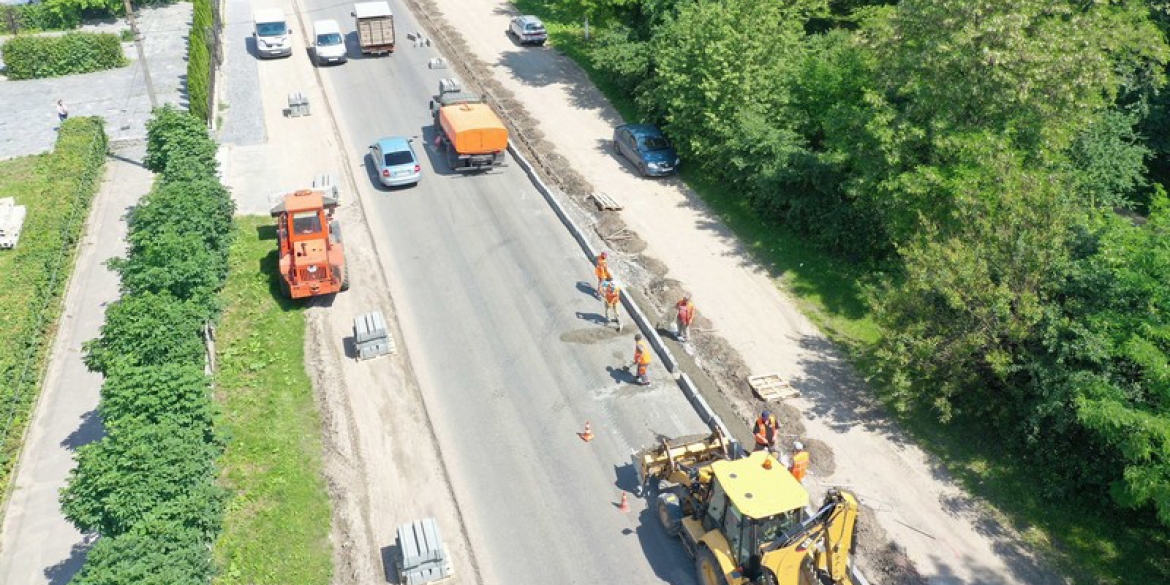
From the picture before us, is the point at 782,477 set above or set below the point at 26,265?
above

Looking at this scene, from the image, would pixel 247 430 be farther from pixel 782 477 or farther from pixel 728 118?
pixel 728 118

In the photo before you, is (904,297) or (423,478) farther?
(904,297)

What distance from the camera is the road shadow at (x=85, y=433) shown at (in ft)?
75.6

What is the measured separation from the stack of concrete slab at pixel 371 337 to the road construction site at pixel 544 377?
1.57ft

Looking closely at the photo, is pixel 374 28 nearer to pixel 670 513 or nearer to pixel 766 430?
pixel 766 430

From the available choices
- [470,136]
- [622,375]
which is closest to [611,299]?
[622,375]

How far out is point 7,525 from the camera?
2069cm

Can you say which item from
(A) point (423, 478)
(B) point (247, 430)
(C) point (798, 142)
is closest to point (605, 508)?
(A) point (423, 478)

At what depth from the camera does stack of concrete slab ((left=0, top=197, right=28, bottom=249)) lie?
31.1 meters

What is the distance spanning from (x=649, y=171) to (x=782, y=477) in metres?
20.6

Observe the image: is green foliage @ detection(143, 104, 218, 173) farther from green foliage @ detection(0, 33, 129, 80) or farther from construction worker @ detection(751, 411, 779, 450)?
construction worker @ detection(751, 411, 779, 450)

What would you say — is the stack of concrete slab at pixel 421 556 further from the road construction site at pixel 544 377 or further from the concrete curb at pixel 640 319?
the concrete curb at pixel 640 319

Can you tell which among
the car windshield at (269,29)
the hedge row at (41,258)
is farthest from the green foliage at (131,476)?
the car windshield at (269,29)

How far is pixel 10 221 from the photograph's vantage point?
1245 inches
